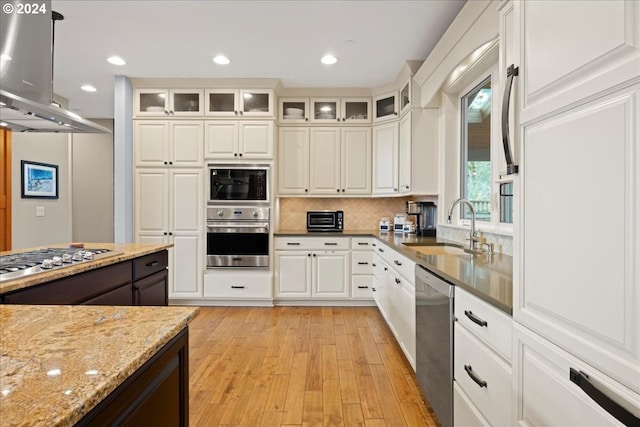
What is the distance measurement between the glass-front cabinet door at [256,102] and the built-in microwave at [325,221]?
4.52 ft

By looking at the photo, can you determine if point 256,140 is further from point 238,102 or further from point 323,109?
point 323,109

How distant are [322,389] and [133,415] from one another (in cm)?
175

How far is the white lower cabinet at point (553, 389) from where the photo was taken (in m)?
0.74

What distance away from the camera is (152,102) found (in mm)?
4242

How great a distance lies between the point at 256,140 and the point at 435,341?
3125 mm

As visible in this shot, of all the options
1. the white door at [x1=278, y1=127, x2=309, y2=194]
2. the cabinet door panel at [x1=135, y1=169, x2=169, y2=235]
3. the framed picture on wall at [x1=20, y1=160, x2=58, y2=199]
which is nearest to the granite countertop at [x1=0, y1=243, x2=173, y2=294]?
the cabinet door panel at [x1=135, y1=169, x2=169, y2=235]

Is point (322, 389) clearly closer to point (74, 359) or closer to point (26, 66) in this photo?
point (74, 359)

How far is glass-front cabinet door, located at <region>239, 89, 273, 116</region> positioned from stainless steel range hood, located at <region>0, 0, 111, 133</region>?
2.11 m

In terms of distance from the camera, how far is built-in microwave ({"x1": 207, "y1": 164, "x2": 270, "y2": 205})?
13.8 feet

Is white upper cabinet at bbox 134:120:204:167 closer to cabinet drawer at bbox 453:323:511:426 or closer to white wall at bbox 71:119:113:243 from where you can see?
white wall at bbox 71:119:113:243

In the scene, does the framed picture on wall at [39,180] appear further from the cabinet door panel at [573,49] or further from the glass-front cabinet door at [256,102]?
the cabinet door panel at [573,49]

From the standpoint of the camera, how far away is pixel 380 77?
4.07 m

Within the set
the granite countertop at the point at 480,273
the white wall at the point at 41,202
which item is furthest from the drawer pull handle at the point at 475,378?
the white wall at the point at 41,202

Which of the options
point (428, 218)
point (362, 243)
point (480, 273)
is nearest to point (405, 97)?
point (428, 218)
